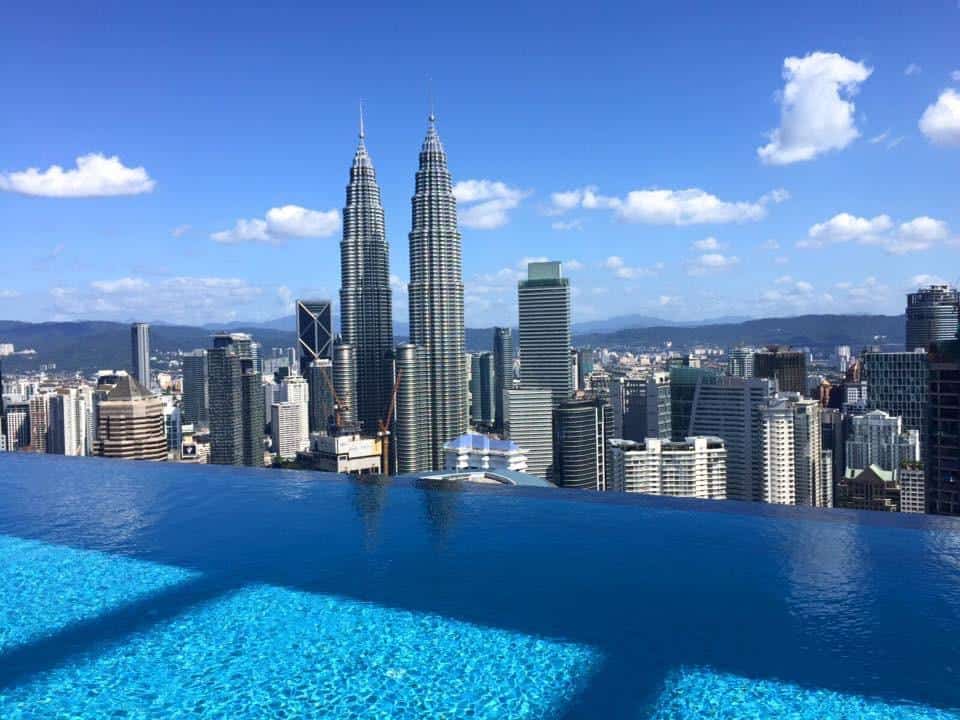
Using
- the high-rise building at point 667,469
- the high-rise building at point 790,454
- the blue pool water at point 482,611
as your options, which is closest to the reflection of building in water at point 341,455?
the high-rise building at point 667,469

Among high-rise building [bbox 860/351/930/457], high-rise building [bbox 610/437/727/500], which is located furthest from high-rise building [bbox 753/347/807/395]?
high-rise building [bbox 610/437/727/500]

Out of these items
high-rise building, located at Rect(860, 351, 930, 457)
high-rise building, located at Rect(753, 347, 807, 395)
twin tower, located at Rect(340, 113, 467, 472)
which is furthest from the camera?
high-rise building, located at Rect(753, 347, 807, 395)

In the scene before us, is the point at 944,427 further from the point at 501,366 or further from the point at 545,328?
the point at 501,366

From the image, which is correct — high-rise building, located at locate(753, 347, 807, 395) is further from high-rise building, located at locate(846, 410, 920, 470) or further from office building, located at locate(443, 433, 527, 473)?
office building, located at locate(443, 433, 527, 473)

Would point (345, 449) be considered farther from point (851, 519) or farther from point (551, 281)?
point (851, 519)

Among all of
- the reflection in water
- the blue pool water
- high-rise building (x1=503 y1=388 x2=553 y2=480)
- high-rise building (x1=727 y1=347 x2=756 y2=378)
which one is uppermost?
high-rise building (x1=727 y1=347 x2=756 y2=378)

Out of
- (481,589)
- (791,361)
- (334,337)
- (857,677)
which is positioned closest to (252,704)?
(481,589)

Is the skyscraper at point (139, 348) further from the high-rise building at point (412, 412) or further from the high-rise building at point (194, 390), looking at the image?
the high-rise building at point (412, 412)

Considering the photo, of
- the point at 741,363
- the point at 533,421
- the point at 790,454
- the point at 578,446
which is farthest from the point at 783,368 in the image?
the point at 790,454
